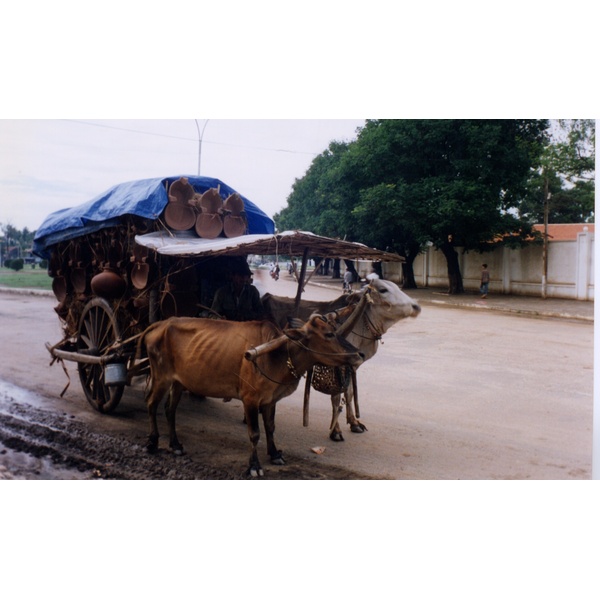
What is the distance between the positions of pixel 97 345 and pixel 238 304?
174 centimetres

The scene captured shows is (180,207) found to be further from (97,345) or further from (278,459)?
(278,459)

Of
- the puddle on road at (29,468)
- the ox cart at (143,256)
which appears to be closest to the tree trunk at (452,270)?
the ox cart at (143,256)

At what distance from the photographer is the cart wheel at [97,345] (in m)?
5.94

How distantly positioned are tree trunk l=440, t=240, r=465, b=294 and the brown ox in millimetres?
9873

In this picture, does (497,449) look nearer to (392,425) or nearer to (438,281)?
(392,425)

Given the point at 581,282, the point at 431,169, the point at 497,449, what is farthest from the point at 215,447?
the point at 431,169

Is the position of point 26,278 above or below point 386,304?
above

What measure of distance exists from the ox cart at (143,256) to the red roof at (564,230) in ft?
16.1

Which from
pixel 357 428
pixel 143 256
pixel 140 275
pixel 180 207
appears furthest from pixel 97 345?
pixel 357 428

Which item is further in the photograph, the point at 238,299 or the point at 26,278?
the point at 26,278

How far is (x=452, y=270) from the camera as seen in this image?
1396 cm

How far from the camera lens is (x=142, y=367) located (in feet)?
17.9

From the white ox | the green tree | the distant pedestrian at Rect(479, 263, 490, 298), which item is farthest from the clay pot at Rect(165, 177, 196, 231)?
the distant pedestrian at Rect(479, 263, 490, 298)

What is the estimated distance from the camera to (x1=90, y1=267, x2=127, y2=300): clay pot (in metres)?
5.61
